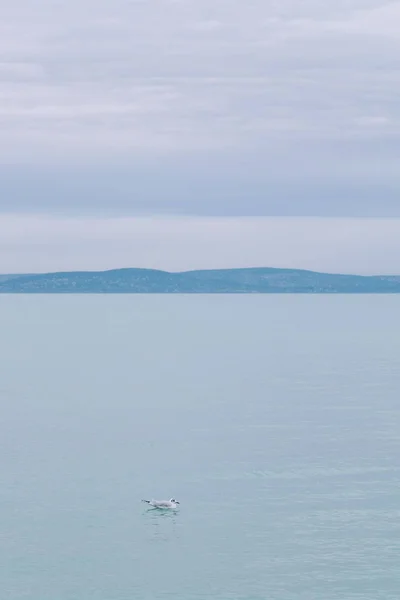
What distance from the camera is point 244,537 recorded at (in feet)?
153

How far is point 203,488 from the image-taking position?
55.2 meters

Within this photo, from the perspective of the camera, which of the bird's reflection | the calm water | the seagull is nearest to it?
the calm water

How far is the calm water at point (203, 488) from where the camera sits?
4212 centimetres

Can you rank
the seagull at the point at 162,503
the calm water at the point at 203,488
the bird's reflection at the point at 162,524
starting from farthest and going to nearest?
the seagull at the point at 162,503, the bird's reflection at the point at 162,524, the calm water at the point at 203,488

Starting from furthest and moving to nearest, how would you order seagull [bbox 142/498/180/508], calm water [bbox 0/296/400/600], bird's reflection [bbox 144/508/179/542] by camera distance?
seagull [bbox 142/498/180/508], bird's reflection [bbox 144/508/179/542], calm water [bbox 0/296/400/600]

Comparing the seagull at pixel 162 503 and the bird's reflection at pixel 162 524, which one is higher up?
the seagull at pixel 162 503

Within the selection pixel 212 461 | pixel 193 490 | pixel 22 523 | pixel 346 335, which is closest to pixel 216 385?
pixel 212 461

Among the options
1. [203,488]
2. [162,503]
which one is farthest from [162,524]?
[203,488]

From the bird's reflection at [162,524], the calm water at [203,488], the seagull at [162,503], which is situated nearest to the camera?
the calm water at [203,488]

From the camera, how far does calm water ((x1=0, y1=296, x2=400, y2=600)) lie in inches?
1658

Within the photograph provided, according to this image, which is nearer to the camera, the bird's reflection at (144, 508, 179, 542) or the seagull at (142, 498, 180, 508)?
the bird's reflection at (144, 508, 179, 542)

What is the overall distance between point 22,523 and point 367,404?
41420 millimetres

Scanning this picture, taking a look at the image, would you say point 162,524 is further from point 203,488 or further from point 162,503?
point 203,488

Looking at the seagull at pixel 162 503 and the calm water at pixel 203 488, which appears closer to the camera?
the calm water at pixel 203 488
